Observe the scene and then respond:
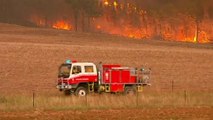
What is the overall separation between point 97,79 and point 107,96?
204cm

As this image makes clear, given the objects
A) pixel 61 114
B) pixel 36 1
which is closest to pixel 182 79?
pixel 61 114

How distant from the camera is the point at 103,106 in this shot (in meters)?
26.4

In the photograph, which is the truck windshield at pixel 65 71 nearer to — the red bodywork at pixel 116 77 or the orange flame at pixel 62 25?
the red bodywork at pixel 116 77

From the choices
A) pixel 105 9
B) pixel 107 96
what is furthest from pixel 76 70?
pixel 105 9

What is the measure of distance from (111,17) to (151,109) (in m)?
86.8

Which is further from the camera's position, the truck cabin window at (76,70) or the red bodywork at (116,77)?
the red bodywork at (116,77)

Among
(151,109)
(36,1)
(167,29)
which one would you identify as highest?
(36,1)

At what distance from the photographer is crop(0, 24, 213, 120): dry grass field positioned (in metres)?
24.1

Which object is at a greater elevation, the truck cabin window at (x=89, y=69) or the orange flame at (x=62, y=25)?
the orange flame at (x=62, y=25)

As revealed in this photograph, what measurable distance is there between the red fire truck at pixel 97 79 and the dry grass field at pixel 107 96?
0.88 meters

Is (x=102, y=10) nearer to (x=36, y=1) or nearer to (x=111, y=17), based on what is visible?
(x=111, y=17)

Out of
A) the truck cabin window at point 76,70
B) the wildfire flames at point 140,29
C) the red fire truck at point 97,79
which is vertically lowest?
the red fire truck at point 97,79

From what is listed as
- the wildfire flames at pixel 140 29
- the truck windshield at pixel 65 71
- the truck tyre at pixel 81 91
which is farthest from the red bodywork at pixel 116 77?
the wildfire flames at pixel 140 29

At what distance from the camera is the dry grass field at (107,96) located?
24.1 m
